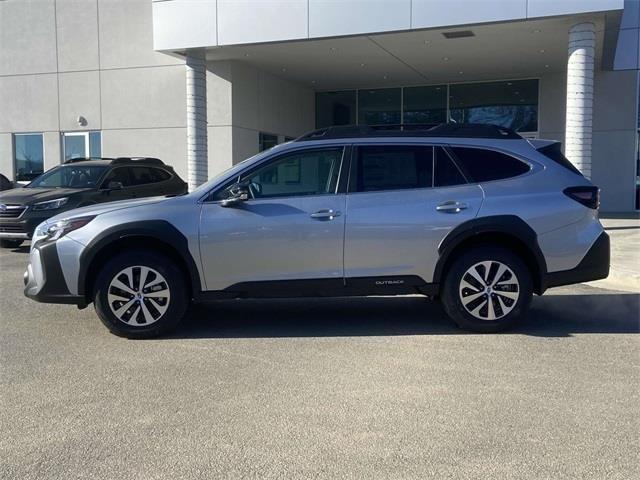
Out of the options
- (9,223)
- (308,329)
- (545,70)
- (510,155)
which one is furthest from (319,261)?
(545,70)

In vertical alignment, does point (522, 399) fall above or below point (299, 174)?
below

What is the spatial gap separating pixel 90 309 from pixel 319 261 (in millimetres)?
2983

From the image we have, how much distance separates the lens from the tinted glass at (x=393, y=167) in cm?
587

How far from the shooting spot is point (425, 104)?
2277 cm

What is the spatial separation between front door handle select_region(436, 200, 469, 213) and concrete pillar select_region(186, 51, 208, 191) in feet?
37.6

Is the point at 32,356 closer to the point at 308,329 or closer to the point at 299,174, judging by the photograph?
the point at 308,329

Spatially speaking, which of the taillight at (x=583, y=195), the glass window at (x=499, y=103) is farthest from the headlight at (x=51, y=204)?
the glass window at (x=499, y=103)

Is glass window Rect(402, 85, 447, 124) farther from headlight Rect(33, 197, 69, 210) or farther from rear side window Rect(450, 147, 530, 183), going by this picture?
rear side window Rect(450, 147, 530, 183)

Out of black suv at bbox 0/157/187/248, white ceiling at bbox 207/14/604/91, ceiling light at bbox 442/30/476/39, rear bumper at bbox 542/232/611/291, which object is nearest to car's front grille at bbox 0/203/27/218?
black suv at bbox 0/157/187/248

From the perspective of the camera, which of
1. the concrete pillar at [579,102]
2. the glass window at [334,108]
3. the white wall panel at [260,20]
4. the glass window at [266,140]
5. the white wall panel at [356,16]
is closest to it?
the concrete pillar at [579,102]

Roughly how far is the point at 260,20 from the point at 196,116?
3067 mm

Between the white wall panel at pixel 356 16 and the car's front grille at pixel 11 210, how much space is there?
25.1ft

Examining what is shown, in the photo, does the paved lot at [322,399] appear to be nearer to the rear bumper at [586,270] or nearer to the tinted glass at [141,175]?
the rear bumper at [586,270]

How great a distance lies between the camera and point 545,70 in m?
20.1
